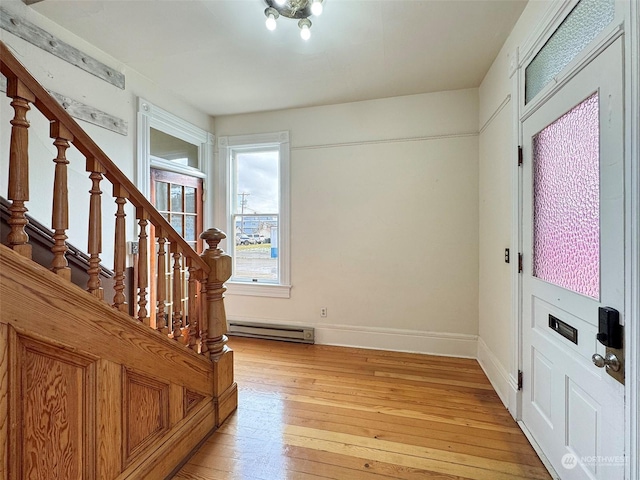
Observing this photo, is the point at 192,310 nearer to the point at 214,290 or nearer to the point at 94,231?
the point at 214,290

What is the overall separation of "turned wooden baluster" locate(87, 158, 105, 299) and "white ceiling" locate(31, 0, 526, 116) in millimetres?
1444

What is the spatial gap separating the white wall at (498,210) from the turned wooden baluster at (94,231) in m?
2.38

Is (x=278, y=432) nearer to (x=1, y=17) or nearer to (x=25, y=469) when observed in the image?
(x=25, y=469)

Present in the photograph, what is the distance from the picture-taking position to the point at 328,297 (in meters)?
3.40

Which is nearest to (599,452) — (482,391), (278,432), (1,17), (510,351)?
(510,351)

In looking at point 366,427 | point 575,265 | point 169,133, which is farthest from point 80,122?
point 575,265

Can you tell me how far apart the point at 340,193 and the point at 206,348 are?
2127 millimetres

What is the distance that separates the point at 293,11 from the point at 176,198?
2240mm

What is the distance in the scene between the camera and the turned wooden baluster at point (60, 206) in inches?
42.3

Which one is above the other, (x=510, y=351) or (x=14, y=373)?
(x=14, y=373)

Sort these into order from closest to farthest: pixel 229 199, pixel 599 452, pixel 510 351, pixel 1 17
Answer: pixel 599 452 → pixel 1 17 → pixel 510 351 → pixel 229 199

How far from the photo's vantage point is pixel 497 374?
2.37 metres

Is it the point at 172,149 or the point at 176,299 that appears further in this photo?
the point at 172,149

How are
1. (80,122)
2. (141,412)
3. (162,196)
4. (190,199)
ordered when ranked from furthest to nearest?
(190,199)
(162,196)
(80,122)
(141,412)
